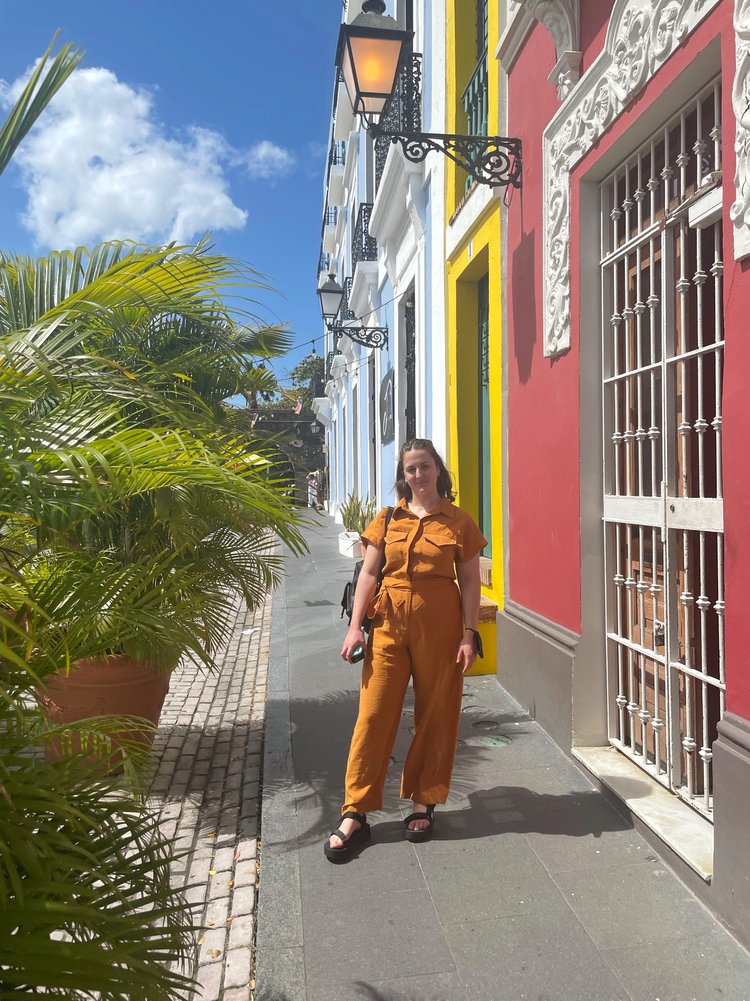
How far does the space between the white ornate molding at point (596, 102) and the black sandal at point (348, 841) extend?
258 centimetres

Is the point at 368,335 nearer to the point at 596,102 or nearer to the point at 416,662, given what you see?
the point at 596,102

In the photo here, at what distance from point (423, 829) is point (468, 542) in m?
1.24

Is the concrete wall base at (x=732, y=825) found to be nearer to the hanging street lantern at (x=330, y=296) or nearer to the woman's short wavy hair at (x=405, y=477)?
the woman's short wavy hair at (x=405, y=477)

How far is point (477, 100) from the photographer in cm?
652

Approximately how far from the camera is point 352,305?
15375mm

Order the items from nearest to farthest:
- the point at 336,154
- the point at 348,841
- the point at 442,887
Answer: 1. the point at 442,887
2. the point at 348,841
3. the point at 336,154

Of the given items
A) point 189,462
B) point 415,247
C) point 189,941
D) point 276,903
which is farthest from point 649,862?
point 415,247

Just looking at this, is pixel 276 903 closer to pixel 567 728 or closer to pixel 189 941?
pixel 189 941

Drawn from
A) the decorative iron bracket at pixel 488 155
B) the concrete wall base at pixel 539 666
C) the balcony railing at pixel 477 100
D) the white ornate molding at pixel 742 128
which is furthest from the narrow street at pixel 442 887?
the balcony railing at pixel 477 100

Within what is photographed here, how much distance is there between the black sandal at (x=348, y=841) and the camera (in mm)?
3070

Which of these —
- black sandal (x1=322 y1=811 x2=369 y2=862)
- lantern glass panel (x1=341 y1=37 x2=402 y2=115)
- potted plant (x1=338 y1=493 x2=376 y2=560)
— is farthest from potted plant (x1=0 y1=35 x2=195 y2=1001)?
potted plant (x1=338 y1=493 x2=376 y2=560)

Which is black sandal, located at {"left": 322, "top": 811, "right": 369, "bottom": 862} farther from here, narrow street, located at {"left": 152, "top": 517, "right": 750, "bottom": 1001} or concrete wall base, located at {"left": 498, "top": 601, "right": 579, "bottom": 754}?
concrete wall base, located at {"left": 498, "top": 601, "right": 579, "bottom": 754}

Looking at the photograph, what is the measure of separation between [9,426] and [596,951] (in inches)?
92.3

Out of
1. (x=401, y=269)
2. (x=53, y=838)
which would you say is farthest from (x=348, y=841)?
(x=401, y=269)
